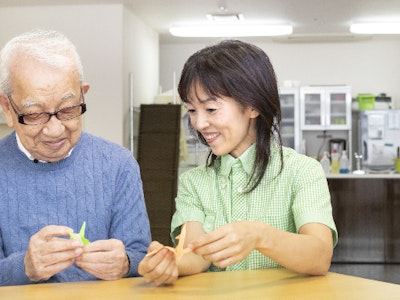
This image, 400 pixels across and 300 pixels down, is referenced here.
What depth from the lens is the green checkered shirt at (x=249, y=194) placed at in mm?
2240

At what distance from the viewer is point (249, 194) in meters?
2.30

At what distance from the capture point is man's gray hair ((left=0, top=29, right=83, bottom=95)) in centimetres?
220

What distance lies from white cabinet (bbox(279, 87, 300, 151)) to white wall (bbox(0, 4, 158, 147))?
418 centimetres

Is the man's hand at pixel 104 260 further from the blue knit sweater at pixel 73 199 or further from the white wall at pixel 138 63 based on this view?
the white wall at pixel 138 63

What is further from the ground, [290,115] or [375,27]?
[375,27]

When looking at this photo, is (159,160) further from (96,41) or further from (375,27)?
(375,27)

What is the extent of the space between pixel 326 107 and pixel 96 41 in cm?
503

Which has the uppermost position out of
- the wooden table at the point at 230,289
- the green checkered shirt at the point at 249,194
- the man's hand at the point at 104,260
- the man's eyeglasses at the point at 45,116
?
the man's eyeglasses at the point at 45,116

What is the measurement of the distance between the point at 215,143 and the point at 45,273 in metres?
0.59

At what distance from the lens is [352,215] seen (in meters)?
8.97

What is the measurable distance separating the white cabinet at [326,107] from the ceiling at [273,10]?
1.45m

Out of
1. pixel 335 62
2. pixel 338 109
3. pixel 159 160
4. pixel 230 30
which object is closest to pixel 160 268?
pixel 159 160

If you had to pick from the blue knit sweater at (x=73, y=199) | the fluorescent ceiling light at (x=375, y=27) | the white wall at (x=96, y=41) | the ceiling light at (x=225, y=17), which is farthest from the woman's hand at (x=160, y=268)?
the fluorescent ceiling light at (x=375, y=27)

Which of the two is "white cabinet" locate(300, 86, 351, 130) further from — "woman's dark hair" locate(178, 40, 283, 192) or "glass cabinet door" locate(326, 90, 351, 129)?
"woman's dark hair" locate(178, 40, 283, 192)
